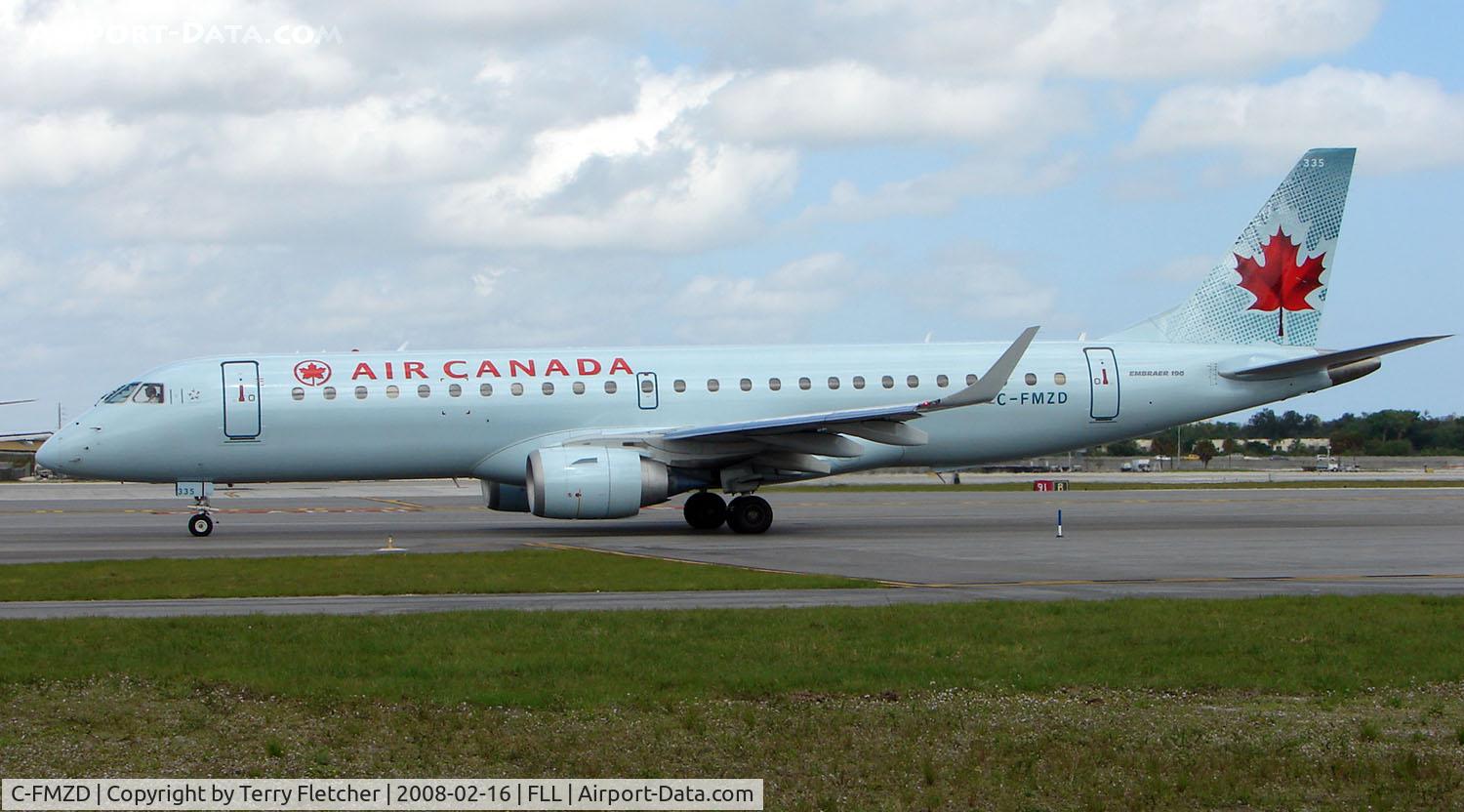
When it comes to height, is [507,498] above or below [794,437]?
below

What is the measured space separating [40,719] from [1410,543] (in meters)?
21.8

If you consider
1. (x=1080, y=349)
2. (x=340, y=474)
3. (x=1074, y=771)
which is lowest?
(x=1074, y=771)

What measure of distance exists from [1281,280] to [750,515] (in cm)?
1314

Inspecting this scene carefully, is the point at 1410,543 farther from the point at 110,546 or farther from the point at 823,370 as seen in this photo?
the point at 110,546

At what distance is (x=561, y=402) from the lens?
95.0ft

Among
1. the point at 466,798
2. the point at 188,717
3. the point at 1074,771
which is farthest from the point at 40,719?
the point at 1074,771

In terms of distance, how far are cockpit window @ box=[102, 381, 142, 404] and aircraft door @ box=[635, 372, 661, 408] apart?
973 cm

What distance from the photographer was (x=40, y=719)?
9.95m

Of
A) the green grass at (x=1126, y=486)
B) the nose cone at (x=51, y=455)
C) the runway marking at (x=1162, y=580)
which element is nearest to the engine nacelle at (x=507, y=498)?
the nose cone at (x=51, y=455)

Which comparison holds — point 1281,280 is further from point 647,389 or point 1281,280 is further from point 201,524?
point 201,524

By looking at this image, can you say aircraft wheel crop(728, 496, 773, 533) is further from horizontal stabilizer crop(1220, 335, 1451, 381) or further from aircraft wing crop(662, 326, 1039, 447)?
horizontal stabilizer crop(1220, 335, 1451, 381)

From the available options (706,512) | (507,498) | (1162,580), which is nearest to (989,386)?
(706,512)

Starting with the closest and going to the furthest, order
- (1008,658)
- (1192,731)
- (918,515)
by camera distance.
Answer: (1192,731), (1008,658), (918,515)

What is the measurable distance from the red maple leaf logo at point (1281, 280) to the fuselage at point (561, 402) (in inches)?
49.9
